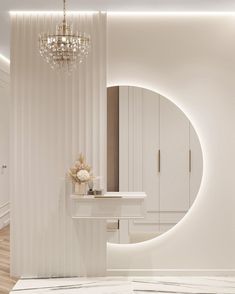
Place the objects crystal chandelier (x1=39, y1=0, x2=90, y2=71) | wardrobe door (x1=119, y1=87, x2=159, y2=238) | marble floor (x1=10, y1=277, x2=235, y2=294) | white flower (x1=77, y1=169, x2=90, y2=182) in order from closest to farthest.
A: 1. crystal chandelier (x1=39, y1=0, x2=90, y2=71)
2. marble floor (x1=10, y1=277, x2=235, y2=294)
3. white flower (x1=77, y1=169, x2=90, y2=182)
4. wardrobe door (x1=119, y1=87, x2=159, y2=238)

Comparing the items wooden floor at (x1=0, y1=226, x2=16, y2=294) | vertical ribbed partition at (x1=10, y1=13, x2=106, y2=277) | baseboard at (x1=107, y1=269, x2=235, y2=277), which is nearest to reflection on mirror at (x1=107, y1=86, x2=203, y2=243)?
vertical ribbed partition at (x1=10, y1=13, x2=106, y2=277)

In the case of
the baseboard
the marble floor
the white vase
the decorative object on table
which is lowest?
the marble floor

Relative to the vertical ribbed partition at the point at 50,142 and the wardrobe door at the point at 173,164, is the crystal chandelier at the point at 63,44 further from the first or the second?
the wardrobe door at the point at 173,164

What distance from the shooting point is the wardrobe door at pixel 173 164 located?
190 inches

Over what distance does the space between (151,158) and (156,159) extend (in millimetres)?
52

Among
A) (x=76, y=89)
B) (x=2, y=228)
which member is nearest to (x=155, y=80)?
(x=76, y=89)

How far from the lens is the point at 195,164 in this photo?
15.9ft

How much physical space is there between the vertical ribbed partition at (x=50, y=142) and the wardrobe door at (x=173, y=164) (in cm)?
62

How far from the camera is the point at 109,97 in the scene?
4.80 meters

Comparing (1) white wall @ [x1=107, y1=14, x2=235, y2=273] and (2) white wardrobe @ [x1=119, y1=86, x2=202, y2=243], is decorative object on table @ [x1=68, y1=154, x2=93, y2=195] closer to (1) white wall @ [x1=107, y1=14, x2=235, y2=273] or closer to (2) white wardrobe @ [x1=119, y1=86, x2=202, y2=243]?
(2) white wardrobe @ [x1=119, y1=86, x2=202, y2=243]

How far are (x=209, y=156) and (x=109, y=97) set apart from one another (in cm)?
116

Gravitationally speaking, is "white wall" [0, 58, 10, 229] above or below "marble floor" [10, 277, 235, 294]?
above

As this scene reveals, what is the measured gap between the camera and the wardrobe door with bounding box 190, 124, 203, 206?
4.81m

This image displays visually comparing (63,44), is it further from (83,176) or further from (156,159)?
(156,159)
